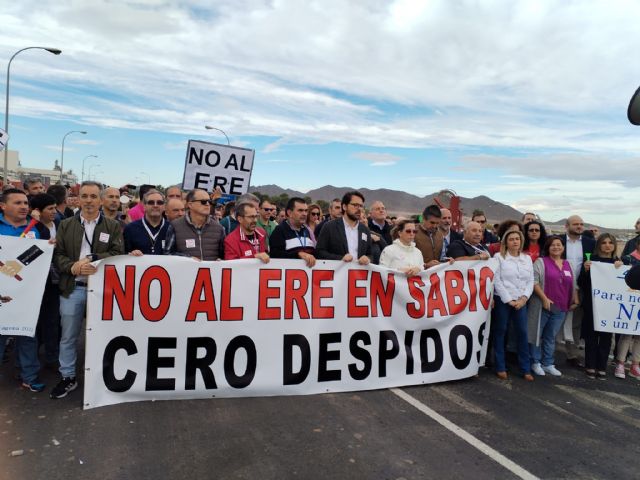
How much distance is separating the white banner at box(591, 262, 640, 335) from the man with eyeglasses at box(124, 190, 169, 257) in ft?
18.3

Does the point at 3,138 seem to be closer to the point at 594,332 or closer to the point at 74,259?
the point at 74,259

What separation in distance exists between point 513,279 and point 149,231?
432 cm

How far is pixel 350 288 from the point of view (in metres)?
5.21

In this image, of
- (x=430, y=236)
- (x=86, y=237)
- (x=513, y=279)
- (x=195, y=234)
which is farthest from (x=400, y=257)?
(x=86, y=237)

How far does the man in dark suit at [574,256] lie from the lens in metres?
6.75

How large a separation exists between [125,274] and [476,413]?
3.66 m

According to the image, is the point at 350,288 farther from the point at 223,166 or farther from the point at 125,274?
the point at 223,166

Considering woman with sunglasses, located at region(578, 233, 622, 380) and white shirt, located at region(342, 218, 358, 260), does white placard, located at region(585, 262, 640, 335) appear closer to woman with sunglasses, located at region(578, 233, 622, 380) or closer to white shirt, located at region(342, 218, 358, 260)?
woman with sunglasses, located at region(578, 233, 622, 380)

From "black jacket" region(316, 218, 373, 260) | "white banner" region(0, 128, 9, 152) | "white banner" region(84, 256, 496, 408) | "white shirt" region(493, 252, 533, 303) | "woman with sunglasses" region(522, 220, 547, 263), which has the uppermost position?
"white banner" region(0, 128, 9, 152)

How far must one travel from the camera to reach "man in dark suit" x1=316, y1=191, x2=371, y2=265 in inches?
220

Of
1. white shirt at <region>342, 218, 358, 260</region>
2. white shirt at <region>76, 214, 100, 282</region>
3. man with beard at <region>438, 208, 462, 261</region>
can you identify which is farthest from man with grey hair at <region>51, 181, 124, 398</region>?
man with beard at <region>438, 208, 462, 261</region>

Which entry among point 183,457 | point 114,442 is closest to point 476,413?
point 183,457

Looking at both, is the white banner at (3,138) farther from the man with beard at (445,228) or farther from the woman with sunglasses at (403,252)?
the man with beard at (445,228)

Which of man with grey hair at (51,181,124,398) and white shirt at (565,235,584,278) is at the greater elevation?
white shirt at (565,235,584,278)
